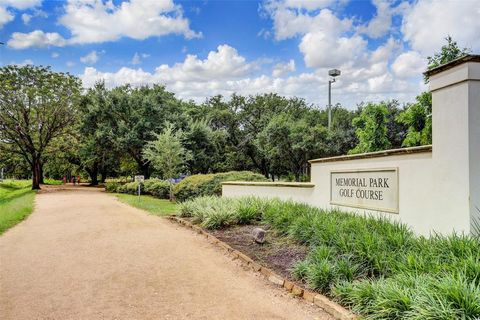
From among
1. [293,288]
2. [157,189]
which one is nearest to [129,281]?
[293,288]

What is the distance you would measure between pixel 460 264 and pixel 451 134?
224cm

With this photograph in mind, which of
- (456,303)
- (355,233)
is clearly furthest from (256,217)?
(456,303)

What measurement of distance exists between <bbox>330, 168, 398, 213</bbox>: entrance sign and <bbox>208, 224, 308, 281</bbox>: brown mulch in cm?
174

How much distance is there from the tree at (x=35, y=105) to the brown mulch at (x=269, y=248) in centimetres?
2315

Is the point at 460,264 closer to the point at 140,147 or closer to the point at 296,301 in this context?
the point at 296,301

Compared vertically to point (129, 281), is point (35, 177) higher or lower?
higher

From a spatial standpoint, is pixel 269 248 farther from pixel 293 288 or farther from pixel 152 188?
pixel 152 188

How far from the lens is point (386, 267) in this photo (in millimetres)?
4637

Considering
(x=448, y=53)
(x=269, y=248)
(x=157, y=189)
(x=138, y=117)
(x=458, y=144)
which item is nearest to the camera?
(x=458, y=144)

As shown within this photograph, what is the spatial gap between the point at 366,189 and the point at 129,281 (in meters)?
4.78

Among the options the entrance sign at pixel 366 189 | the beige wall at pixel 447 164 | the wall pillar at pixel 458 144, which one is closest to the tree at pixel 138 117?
the entrance sign at pixel 366 189

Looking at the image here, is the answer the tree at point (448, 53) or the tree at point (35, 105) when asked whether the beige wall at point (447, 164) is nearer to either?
the tree at point (448, 53)

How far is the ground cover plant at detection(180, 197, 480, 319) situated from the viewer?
3.32 m

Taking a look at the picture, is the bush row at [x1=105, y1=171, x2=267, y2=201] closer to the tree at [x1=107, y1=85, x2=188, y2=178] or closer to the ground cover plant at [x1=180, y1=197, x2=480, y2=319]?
the ground cover plant at [x1=180, y1=197, x2=480, y2=319]
